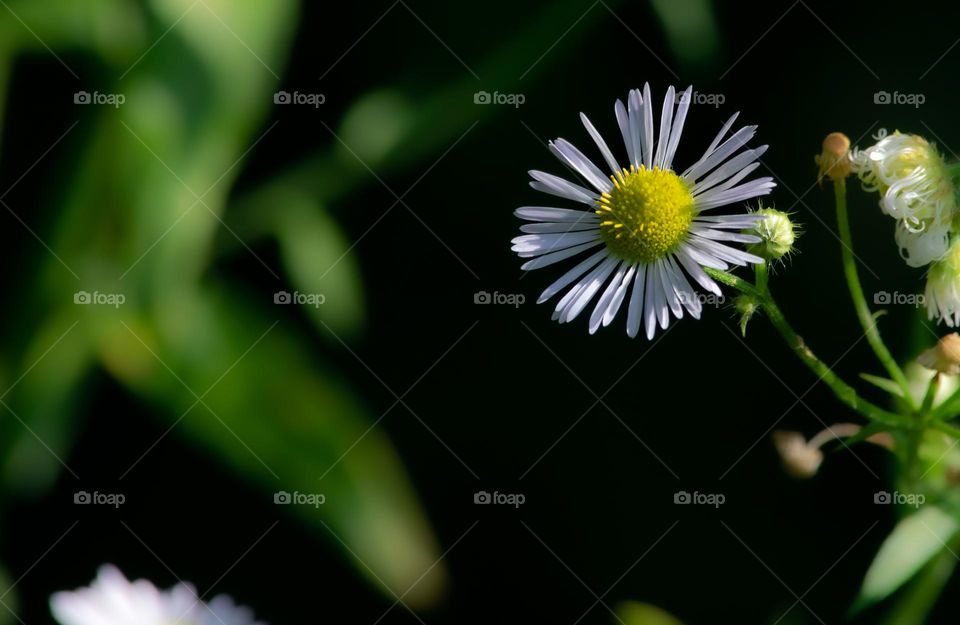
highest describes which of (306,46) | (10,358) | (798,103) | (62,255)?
(306,46)

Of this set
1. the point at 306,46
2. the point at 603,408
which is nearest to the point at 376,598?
the point at 603,408

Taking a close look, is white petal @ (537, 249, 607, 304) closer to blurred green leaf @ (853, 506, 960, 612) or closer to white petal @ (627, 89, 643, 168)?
white petal @ (627, 89, 643, 168)

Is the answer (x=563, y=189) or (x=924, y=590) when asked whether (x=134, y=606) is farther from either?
(x=924, y=590)

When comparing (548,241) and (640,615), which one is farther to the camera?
(640,615)

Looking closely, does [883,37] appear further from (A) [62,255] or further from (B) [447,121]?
(A) [62,255]

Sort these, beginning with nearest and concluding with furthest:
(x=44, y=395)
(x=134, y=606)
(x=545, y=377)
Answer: (x=134, y=606)
(x=44, y=395)
(x=545, y=377)

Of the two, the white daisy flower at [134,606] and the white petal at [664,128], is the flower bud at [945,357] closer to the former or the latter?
the white petal at [664,128]

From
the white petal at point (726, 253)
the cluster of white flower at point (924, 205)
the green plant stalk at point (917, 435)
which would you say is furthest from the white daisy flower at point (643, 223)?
the green plant stalk at point (917, 435)

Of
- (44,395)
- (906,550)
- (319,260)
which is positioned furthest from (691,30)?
(44,395)
